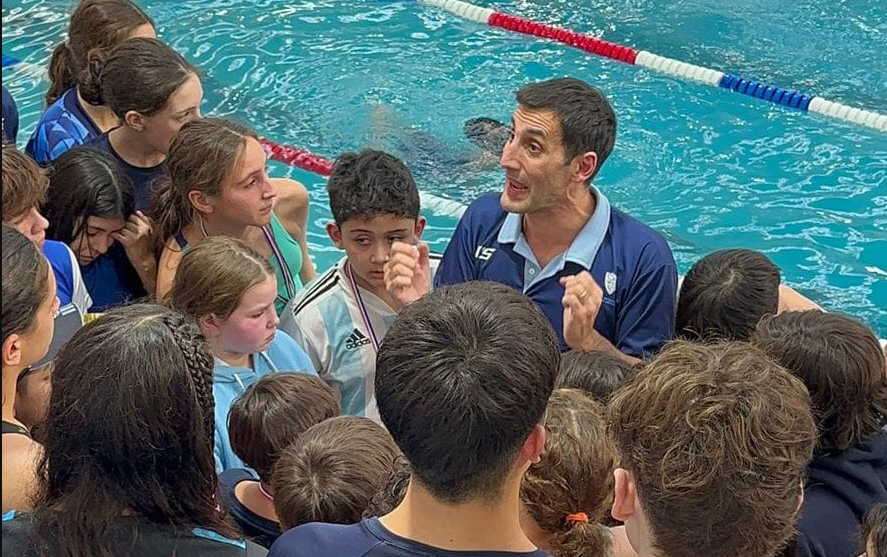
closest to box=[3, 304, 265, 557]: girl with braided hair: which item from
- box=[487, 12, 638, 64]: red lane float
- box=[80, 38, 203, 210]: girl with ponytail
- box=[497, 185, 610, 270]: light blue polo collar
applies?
box=[497, 185, 610, 270]: light blue polo collar

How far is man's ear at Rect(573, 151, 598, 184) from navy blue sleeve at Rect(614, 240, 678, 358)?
0.33 m

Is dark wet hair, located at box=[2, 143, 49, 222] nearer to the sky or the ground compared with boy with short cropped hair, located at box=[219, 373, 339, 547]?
nearer to the sky

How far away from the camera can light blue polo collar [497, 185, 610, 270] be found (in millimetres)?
3021

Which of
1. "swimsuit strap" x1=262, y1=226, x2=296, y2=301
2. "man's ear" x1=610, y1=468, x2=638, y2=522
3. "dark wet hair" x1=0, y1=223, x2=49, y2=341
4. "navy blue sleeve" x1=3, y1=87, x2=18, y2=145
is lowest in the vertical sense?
"navy blue sleeve" x1=3, y1=87, x2=18, y2=145

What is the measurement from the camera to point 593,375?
7.68 ft

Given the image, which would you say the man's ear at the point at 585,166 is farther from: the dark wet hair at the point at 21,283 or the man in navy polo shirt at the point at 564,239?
the dark wet hair at the point at 21,283

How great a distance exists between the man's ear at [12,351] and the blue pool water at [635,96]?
143 inches

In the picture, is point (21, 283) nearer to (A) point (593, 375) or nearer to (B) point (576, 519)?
(B) point (576, 519)

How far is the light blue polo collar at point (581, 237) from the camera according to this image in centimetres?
302

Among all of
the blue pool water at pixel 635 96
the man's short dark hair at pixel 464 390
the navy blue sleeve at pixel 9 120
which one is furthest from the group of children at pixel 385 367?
the blue pool water at pixel 635 96

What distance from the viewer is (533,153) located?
10.4 feet

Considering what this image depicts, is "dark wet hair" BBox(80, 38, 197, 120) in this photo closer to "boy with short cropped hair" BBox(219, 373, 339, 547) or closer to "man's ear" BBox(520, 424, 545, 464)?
"boy with short cropped hair" BBox(219, 373, 339, 547)

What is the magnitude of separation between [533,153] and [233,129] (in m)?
0.96

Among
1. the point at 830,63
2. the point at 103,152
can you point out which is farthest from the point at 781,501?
the point at 830,63
